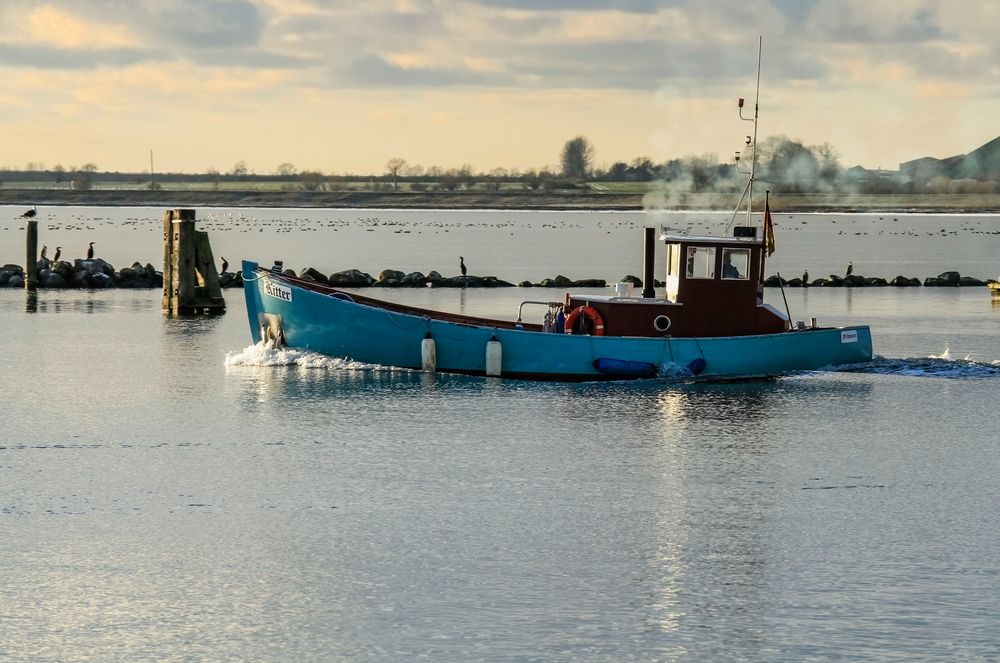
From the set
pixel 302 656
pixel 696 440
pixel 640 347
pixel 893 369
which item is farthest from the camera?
pixel 893 369

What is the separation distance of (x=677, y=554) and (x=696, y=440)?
758 centimetres

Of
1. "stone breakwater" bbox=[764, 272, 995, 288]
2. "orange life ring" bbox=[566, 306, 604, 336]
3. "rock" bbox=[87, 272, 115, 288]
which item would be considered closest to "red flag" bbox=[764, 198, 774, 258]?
"orange life ring" bbox=[566, 306, 604, 336]

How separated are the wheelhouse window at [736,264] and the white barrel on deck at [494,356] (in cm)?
501

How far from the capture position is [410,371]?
30547 millimetres

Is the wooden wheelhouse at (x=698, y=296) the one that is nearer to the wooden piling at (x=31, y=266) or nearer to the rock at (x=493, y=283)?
the wooden piling at (x=31, y=266)

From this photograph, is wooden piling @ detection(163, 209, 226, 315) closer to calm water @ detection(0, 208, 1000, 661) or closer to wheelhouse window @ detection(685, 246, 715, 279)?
calm water @ detection(0, 208, 1000, 661)

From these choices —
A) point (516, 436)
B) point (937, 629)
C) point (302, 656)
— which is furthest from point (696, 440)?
point (302, 656)

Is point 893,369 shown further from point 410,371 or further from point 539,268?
point 539,268

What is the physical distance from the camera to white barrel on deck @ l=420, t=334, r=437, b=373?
30016 millimetres

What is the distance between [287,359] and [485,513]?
1498 cm

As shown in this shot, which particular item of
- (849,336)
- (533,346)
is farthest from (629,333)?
(849,336)

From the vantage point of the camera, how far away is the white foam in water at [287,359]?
3106 centimetres

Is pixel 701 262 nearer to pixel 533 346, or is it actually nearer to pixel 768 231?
pixel 768 231

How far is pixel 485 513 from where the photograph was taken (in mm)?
17578
